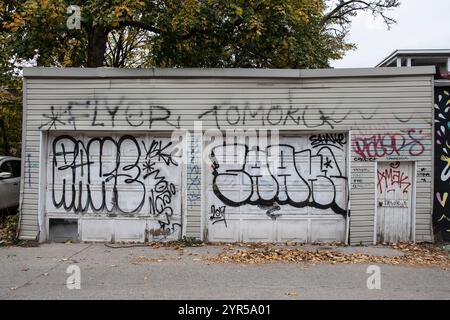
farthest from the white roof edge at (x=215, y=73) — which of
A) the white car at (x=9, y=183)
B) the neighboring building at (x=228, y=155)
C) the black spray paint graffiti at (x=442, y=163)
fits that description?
the white car at (x=9, y=183)

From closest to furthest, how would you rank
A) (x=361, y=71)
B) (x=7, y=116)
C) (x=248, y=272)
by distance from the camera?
(x=248, y=272) < (x=361, y=71) < (x=7, y=116)

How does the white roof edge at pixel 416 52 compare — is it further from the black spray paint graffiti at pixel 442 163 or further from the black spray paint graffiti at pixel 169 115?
the black spray paint graffiti at pixel 169 115

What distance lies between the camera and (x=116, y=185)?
961 centimetres

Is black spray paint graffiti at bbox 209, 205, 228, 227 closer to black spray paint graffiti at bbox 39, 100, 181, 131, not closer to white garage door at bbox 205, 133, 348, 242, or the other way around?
white garage door at bbox 205, 133, 348, 242

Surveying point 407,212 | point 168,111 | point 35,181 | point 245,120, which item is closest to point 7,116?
point 35,181

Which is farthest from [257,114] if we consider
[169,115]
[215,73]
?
[169,115]

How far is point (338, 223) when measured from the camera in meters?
9.45

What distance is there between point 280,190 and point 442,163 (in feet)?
11.5

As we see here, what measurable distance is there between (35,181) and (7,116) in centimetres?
700

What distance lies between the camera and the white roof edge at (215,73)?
361 inches

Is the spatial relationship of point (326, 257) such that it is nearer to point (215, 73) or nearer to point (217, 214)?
point (217, 214)

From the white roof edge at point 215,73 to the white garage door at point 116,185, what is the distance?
1319mm

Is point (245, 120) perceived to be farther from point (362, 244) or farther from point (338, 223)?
point (362, 244)

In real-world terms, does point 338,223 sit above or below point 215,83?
below
